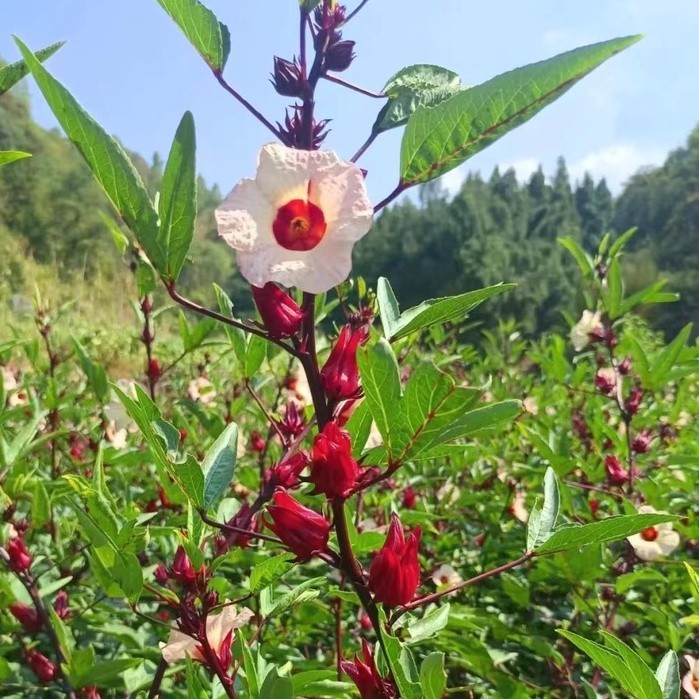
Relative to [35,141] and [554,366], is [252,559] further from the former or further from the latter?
[35,141]

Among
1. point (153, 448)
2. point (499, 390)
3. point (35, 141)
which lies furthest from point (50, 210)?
point (153, 448)

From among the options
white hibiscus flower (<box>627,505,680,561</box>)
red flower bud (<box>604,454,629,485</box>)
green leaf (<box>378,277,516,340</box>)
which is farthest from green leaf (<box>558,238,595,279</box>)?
green leaf (<box>378,277,516,340</box>)

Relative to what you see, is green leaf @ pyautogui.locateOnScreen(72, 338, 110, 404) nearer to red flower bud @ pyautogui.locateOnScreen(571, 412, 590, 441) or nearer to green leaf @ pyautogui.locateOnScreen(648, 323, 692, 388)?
green leaf @ pyautogui.locateOnScreen(648, 323, 692, 388)

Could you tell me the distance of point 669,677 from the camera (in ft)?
2.69

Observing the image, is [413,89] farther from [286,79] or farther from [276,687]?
[276,687]

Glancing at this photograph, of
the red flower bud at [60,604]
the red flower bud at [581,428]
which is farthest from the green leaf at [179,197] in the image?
the red flower bud at [581,428]

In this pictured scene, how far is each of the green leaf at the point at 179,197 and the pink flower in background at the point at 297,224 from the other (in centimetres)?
4

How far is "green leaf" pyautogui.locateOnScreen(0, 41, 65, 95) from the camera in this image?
2.48 ft

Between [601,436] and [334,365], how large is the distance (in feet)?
6.41

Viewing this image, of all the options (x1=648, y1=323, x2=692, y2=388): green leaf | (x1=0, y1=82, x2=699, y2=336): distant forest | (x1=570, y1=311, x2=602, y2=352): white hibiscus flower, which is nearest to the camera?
(x1=648, y1=323, x2=692, y2=388): green leaf

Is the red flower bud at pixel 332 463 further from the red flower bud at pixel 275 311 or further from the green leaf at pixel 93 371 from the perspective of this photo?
the green leaf at pixel 93 371

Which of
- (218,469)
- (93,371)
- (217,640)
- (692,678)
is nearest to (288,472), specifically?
(218,469)

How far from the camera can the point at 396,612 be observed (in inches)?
28.0

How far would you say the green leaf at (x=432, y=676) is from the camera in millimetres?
621
